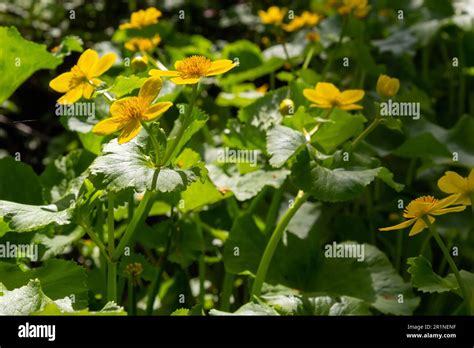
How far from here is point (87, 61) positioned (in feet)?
3.76

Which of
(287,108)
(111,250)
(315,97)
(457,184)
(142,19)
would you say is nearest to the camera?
(457,184)

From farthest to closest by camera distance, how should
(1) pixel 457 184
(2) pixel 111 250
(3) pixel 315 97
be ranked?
(3) pixel 315 97, (2) pixel 111 250, (1) pixel 457 184

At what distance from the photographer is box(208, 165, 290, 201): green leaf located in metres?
1.37

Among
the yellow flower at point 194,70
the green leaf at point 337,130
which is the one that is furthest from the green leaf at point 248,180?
the yellow flower at point 194,70

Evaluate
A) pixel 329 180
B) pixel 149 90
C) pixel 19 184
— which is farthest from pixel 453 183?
pixel 19 184

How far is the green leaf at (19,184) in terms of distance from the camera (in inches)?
53.8

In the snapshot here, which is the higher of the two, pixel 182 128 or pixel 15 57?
pixel 15 57

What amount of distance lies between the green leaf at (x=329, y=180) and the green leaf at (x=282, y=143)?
0.03m

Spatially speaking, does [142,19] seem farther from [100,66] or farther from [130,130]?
[130,130]

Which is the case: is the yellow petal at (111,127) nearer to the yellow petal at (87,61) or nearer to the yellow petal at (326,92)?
the yellow petal at (87,61)

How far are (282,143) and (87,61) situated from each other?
34cm

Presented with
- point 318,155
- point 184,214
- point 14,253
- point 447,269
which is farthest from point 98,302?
point 447,269

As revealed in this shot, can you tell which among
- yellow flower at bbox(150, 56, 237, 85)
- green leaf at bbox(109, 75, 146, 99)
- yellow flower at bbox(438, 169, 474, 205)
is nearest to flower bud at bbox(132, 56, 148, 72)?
green leaf at bbox(109, 75, 146, 99)
